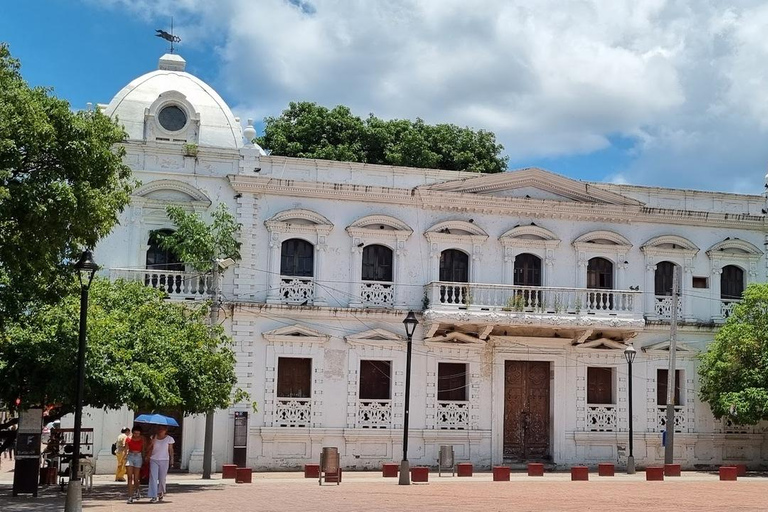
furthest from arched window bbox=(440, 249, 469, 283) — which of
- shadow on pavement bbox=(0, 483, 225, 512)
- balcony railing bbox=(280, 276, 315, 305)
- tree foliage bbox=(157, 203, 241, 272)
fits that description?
shadow on pavement bbox=(0, 483, 225, 512)

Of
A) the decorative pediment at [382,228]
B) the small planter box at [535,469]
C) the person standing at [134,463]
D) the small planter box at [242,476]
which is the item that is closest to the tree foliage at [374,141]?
the decorative pediment at [382,228]

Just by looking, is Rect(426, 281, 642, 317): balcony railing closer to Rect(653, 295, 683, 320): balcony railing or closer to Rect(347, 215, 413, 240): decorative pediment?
Rect(653, 295, 683, 320): balcony railing

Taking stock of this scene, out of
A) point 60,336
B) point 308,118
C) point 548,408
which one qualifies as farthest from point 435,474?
point 308,118

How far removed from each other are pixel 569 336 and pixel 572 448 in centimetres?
351

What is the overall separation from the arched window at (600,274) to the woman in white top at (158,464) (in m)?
17.4

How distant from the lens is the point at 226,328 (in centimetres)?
3073

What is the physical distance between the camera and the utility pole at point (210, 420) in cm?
2736

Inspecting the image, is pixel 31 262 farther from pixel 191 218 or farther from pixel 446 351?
pixel 446 351

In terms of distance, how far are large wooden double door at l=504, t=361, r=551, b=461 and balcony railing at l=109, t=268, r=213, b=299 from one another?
981 cm

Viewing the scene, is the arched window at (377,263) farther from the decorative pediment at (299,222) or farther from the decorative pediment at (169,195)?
the decorative pediment at (169,195)

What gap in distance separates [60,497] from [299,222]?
41.0 feet

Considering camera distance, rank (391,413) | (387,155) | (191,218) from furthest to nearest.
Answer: (387,155)
(391,413)
(191,218)

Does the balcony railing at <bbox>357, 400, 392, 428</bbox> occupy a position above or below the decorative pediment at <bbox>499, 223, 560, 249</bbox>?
below

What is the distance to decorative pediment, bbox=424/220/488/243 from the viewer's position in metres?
32.4
